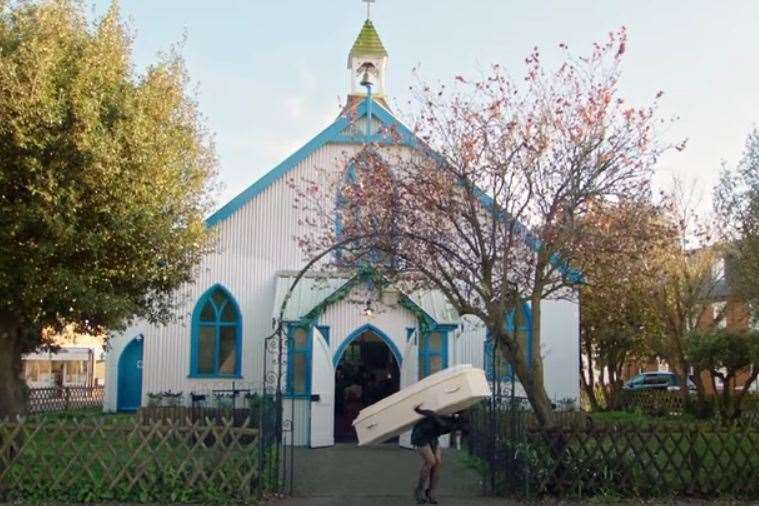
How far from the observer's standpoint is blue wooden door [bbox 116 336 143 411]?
27094 millimetres

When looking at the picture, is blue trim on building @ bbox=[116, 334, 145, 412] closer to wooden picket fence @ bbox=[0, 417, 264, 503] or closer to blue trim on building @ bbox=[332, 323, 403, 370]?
blue trim on building @ bbox=[332, 323, 403, 370]

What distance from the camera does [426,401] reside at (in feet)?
45.5

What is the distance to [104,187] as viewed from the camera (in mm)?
15383

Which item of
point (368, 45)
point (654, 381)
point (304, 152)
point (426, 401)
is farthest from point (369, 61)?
point (654, 381)

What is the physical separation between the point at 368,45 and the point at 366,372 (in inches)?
463

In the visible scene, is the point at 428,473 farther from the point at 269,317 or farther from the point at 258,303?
the point at 258,303

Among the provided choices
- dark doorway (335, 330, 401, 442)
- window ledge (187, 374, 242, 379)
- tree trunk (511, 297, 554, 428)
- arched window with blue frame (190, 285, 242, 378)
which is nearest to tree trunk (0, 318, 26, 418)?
window ledge (187, 374, 242, 379)

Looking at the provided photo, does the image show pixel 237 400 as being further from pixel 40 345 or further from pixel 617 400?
pixel 617 400

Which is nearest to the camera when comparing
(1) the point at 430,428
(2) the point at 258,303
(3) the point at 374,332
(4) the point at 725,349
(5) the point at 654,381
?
(1) the point at 430,428

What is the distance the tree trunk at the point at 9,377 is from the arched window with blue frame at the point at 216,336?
208 inches

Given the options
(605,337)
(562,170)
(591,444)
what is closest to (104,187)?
(562,170)

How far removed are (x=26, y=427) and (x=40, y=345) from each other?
39.2ft

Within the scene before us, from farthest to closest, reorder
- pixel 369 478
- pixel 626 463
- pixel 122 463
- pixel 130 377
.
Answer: pixel 130 377
pixel 369 478
pixel 626 463
pixel 122 463

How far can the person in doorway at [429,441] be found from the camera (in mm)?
13477
